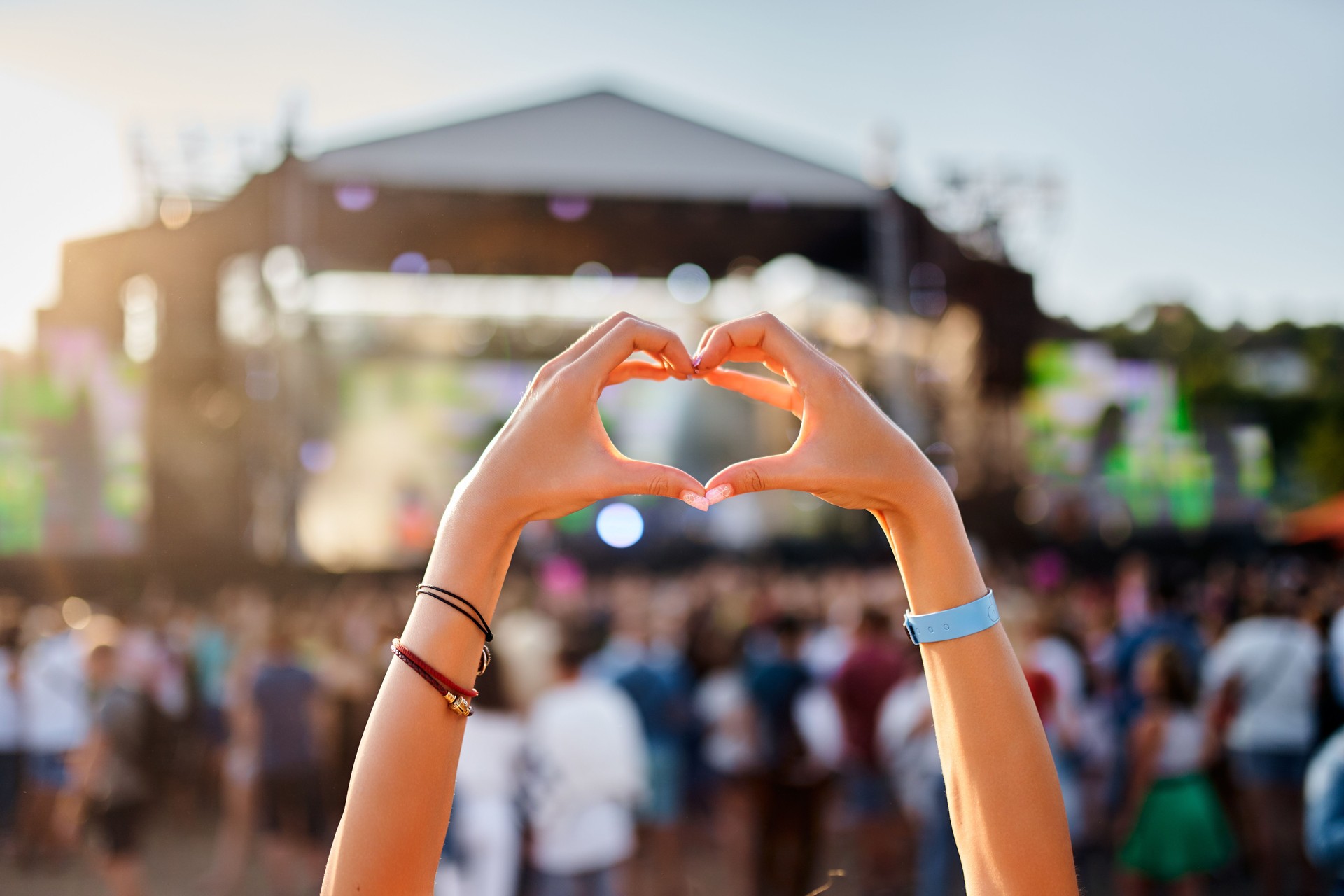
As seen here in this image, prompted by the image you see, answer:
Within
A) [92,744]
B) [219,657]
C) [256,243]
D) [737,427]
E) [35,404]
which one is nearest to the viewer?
[92,744]

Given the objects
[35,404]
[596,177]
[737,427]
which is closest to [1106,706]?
[596,177]

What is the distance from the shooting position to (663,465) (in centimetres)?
78

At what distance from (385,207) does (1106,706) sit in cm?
953

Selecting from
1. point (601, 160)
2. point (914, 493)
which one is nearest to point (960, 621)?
point (914, 493)

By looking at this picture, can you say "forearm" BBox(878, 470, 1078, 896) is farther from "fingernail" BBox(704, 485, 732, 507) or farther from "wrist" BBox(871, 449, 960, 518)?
"fingernail" BBox(704, 485, 732, 507)

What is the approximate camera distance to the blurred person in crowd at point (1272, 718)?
5.05m

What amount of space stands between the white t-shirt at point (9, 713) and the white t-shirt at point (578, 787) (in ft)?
15.5

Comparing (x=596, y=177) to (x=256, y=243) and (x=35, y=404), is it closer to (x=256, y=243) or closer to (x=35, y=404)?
(x=256, y=243)

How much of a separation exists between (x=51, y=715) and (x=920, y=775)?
5.95 m

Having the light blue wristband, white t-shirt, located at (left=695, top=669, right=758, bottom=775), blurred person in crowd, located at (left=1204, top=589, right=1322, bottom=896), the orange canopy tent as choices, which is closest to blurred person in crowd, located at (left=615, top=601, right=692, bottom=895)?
A: white t-shirt, located at (left=695, top=669, right=758, bottom=775)

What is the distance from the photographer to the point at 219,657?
7.43 metres

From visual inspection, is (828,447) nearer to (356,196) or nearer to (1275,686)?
(1275,686)

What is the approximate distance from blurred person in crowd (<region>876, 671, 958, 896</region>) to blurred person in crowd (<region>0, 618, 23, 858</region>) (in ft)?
20.1

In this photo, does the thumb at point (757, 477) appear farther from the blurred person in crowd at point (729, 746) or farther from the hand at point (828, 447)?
the blurred person in crowd at point (729, 746)
